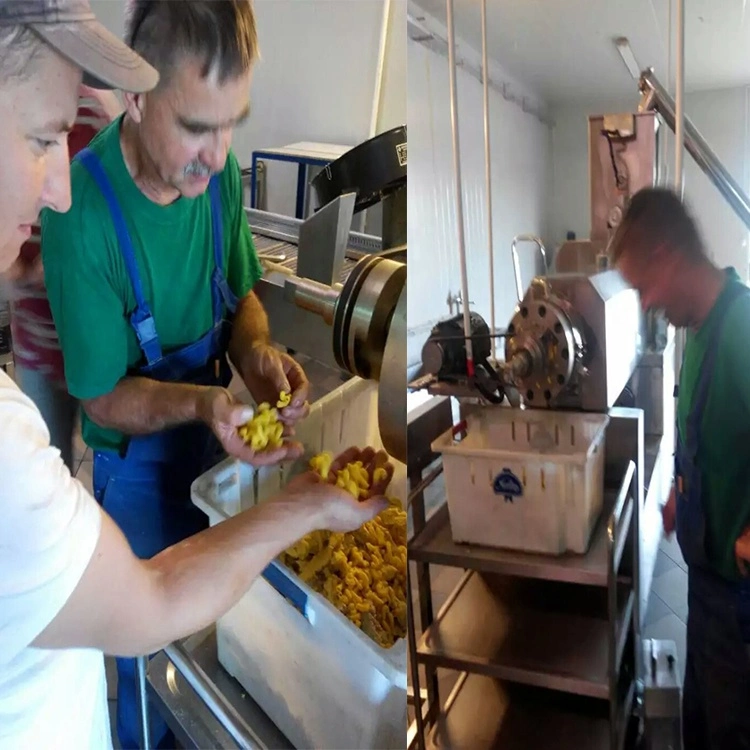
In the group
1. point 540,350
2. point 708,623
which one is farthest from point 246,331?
point 708,623

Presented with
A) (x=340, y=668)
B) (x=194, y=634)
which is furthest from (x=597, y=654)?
(x=194, y=634)

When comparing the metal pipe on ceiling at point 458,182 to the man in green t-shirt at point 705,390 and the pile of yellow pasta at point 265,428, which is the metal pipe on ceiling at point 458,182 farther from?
the pile of yellow pasta at point 265,428

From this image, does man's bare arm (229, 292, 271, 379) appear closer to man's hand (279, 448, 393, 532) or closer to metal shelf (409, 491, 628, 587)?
man's hand (279, 448, 393, 532)

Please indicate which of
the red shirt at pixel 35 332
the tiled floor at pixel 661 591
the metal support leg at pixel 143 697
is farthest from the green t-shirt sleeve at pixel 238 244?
the metal support leg at pixel 143 697

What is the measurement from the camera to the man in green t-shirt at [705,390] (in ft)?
1.21

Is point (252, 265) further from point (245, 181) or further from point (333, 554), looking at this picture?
point (333, 554)

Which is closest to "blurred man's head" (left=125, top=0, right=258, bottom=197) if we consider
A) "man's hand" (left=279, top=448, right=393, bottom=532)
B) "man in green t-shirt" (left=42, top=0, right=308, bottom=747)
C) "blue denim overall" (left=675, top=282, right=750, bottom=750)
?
"man in green t-shirt" (left=42, top=0, right=308, bottom=747)

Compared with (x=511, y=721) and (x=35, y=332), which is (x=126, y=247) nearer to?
(x=35, y=332)

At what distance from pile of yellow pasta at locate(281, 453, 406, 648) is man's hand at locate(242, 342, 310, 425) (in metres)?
0.04

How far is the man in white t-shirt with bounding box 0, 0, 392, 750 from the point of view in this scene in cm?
41

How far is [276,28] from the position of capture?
530mm

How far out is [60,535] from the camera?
0.42 metres

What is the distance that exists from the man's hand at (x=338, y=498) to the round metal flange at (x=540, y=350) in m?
0.16

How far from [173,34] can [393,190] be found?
0.18 metres
